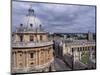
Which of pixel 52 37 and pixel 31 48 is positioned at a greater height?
pixel 52 37

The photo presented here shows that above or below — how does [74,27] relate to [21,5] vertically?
below

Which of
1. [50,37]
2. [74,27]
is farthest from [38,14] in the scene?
[74,27]

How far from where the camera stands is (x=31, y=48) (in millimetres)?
2621

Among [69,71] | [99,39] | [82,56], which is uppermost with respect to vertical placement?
[99,39]

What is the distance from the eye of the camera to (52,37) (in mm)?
2717

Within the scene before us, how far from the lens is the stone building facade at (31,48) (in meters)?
2.56

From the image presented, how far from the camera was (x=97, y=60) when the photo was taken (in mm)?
2932

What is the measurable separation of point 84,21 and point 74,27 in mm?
175

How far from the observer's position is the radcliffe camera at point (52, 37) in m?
2.57

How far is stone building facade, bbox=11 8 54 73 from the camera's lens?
8.39 ft

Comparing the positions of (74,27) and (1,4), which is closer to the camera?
(1,4)

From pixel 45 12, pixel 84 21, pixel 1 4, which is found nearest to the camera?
pixel 1 4

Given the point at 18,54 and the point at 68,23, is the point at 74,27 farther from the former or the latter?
the point at 18,54

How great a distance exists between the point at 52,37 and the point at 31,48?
1.04 feet
